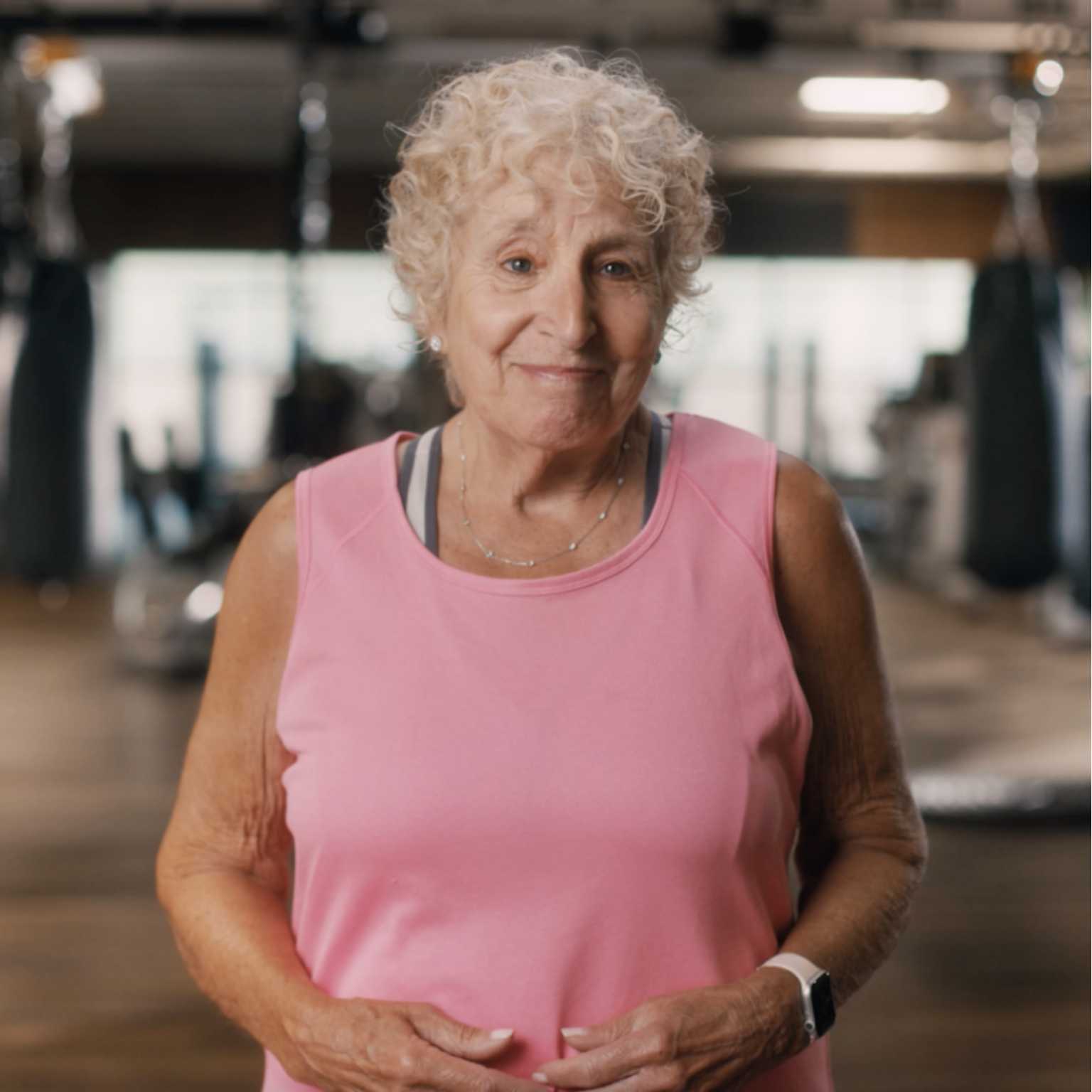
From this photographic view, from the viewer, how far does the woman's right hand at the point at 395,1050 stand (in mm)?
971

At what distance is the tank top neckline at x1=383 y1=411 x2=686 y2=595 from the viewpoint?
3.44 feet

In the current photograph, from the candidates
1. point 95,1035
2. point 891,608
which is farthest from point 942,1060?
point 891,608

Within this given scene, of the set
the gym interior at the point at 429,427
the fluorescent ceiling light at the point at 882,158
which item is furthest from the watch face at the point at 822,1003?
the fluorescent ceiling light at the point at 882,158

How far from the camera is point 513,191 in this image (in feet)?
3.40

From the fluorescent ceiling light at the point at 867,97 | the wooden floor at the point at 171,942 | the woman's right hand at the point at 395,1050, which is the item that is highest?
the fluorescent ceiling light at the point at 867,97

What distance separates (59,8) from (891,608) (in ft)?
20.1

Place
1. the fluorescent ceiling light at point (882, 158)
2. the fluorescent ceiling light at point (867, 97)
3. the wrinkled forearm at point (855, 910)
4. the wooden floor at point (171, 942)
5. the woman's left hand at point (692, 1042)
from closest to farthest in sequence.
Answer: the woman's left hand at point (692, 1042)
the wrinkled forearm at point (855, 910)
the wooden floor at point (171, 942)
the fluorescent ceiling light at point (867, 97)
the fluorescent ceiling light at point (882, 158)

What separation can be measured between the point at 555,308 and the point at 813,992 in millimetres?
530

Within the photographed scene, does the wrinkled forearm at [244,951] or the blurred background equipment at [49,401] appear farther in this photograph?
the blurred background equipment at [49,401]

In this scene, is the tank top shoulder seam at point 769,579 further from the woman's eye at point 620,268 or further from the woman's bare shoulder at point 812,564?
the woman's eye at point 620,268

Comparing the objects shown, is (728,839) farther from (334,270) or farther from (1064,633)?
(334,270)

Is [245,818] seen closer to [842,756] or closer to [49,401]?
[842,756]

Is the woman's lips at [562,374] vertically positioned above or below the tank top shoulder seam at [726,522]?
above

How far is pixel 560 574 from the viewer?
1.09m
